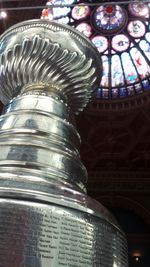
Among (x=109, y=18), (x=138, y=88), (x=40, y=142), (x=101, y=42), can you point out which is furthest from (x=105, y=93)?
(x=40, y=142)

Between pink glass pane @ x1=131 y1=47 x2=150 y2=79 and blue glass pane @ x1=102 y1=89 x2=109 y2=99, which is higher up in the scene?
pink glass pane @ x1=131 y1=47 x2=150 y2=79

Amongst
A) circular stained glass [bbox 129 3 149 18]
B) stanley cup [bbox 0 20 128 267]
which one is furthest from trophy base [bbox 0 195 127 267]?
circular stained glass [bbox 129 3 149 18]

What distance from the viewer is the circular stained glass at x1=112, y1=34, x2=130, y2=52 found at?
1106 centimetres

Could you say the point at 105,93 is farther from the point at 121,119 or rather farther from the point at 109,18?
the point at 109,18

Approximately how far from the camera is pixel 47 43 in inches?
45.3

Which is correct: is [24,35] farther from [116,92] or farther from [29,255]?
[116,92]

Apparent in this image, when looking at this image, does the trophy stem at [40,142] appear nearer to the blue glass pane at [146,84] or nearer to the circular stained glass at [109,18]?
the blue glass pane at [146,84]

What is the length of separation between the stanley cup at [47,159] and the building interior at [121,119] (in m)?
9.22

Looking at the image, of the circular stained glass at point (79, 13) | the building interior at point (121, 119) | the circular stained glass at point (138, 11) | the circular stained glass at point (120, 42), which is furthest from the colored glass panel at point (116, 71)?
the circular stained glass at point (79, 13)

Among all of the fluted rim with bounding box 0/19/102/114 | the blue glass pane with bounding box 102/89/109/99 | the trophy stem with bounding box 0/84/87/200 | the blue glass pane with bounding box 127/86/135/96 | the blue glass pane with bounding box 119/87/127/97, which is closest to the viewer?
the trophy stem with bounding box 0/84/87/200

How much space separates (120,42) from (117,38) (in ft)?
0.51

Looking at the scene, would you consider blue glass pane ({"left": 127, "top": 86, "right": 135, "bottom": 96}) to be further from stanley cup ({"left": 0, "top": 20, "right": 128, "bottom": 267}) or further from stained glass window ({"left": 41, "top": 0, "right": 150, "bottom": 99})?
stanley cup ({"left": 0, "top": 20, "right": 128, "bottom": 267})

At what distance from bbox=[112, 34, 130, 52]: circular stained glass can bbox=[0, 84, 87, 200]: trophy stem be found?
33.8ft

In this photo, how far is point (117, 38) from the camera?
36.5 feet
